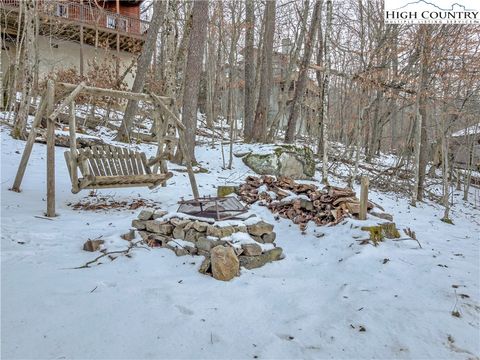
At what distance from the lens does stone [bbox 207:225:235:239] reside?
12.0 feet

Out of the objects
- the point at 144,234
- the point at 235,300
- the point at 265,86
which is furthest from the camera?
the point at 265,86

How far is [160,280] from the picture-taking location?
10.2 ft

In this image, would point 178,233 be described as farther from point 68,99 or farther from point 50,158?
point 68,99

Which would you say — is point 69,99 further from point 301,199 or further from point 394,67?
point 394,67

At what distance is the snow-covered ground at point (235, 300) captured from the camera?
2217 mm

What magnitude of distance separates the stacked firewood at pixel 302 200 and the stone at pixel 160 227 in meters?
2.02

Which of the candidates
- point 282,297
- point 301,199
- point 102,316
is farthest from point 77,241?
point 301,199

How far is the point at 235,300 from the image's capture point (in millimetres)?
2875

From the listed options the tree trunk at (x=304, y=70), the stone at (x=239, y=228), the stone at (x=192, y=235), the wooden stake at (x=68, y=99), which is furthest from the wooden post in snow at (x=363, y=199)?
the tree trunk at (x=304, y=70)

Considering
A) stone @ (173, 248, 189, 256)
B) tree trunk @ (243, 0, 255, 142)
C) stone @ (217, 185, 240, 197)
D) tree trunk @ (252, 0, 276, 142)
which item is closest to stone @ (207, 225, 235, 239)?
stone @ (173, 248, 189, 256)

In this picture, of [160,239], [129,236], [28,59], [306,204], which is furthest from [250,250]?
[28,59]

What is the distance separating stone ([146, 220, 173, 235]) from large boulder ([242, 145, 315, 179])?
16.2ft

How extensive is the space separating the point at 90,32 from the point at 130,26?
219 cm

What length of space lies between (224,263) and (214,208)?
1078 millimetres
